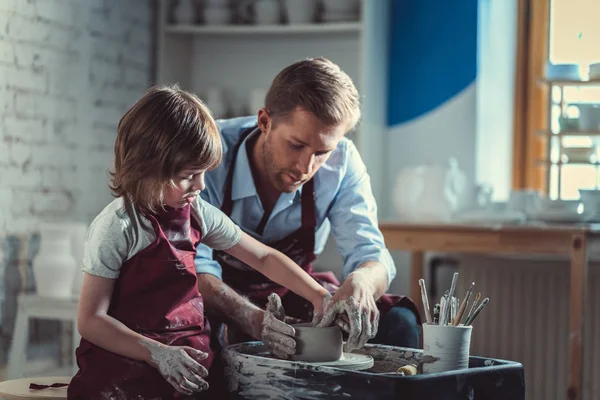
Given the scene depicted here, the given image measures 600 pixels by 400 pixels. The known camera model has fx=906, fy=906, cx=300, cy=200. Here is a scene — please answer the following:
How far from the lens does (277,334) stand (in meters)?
1.72

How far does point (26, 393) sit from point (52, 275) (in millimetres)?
1442

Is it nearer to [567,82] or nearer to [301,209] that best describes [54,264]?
[301,209]

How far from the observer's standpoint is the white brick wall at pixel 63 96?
10.5 feet

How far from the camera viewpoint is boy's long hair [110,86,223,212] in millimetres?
1611

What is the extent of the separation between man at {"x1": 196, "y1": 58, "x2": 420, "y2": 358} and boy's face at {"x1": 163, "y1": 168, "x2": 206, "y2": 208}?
28cm

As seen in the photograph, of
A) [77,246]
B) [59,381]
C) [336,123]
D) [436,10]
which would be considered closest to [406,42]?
[436,10]

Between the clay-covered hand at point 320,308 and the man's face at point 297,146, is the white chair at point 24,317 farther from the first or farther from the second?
the clay-covered hand at point 320,308

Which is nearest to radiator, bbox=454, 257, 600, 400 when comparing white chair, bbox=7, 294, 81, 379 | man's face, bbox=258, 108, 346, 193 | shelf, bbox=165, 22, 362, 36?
shelf, bbox=165, 22, 362, 36

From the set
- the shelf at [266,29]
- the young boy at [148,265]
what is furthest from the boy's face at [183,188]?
the shelf at [266,29]

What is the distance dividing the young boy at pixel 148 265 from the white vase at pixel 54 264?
156 centimetres

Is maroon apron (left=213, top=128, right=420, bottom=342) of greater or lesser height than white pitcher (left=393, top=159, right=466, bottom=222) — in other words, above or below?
below

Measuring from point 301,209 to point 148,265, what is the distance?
637 millimetres

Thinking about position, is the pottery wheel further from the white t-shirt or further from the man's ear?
the man's ear

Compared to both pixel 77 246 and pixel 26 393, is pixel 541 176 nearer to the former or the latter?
pixel 77 246
